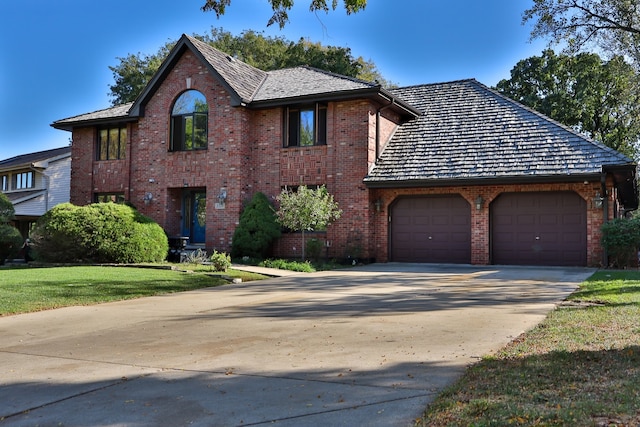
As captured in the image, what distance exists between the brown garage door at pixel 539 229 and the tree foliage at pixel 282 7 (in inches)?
461

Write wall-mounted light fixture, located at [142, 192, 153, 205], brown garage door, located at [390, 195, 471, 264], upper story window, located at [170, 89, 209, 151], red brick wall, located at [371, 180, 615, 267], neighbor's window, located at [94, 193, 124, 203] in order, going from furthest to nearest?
neighbor's window, located at [94, 193, 124, 203] → wall-mounted light fixture, located at [142, 192, 153, 205] → upper story window, located at [170, 89, 209, 151] → brown garage door, located at [390, 195, 471, 264] → red brick wall, located at [371, 180, 615, 267]

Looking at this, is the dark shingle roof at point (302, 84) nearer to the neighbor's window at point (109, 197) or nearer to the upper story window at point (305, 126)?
the upper story window at point (305, 126)

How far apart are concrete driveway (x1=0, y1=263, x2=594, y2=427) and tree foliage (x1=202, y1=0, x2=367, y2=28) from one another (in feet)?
14.7

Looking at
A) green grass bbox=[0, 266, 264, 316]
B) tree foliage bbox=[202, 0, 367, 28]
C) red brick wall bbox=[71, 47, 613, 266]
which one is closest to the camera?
tree foliage bbox=[202, 0, 367, 28]

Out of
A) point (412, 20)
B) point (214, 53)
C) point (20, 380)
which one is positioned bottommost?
point (20, 380)

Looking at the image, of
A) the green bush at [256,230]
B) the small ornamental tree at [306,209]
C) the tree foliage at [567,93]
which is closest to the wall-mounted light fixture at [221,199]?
the green bush at [256,230]

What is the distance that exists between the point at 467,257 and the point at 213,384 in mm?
15541

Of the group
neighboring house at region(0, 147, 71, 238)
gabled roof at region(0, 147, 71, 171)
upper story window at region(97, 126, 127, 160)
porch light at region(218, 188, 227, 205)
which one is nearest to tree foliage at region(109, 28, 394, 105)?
gabled roof at region(0, 147, 71, 171)

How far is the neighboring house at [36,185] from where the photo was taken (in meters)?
31.8

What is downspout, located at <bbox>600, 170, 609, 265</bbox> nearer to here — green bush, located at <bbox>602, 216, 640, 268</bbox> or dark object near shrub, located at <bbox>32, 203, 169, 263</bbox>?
green bush, located at <bbox>602, 216, 640, 268</bbox>

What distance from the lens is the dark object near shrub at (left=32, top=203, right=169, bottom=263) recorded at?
1712cm

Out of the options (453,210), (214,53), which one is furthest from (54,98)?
(453,210)

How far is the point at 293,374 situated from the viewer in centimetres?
523

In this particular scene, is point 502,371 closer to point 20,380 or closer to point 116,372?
point 116,372
